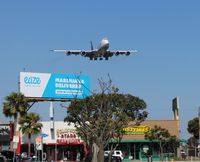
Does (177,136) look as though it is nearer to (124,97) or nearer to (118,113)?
(124,97)

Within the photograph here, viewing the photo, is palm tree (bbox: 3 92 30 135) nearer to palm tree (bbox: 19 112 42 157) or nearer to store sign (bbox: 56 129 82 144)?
palm tree (bbox: 19 112 42 157)

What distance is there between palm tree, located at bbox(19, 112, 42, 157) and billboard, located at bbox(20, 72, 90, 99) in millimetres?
10672

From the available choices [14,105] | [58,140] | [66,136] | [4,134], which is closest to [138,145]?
[66,136]

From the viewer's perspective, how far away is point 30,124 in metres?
73.6

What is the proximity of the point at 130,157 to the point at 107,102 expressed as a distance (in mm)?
33415

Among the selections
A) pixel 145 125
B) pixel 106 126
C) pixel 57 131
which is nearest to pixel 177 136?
pixel 145 125

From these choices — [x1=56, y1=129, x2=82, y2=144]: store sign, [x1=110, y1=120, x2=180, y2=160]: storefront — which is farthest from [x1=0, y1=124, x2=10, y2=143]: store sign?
[x1=110, y1=120, x2=180, y2=160]: storefront

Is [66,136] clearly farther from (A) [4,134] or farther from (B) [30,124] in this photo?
(B) [30,124]

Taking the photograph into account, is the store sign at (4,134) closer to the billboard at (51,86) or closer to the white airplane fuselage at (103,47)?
the billboard at (51,86)

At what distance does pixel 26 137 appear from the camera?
268ft

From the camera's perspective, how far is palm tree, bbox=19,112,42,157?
72.8m

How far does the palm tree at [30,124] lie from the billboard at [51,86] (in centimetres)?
1067

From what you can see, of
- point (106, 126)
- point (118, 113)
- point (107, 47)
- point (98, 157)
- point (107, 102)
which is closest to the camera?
point (98, 157)

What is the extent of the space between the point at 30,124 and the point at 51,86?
44.2 feet
